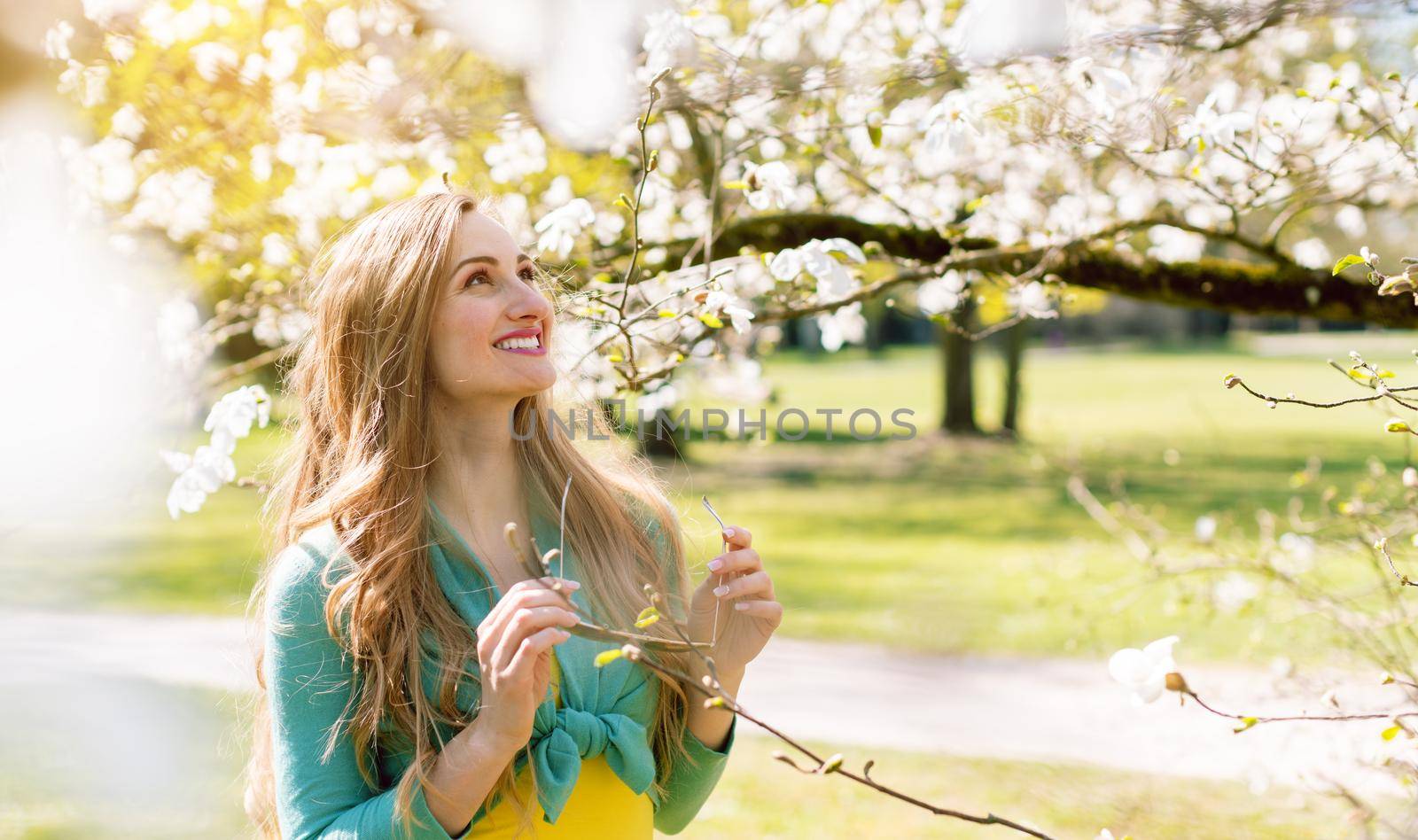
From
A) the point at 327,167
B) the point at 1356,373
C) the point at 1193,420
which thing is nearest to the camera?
the point at 1356,373

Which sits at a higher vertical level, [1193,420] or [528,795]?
[528,795]

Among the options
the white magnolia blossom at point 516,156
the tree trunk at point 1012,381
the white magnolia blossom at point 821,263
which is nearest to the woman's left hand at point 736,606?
the white magnolia blossom at point 821,263

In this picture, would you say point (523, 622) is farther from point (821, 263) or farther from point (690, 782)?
point (821, 263)

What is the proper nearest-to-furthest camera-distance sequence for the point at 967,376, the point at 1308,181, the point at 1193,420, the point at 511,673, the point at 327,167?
the point at 511,673
the point at 1308,181
the point at 327,167
the point at 967,376
the point at 1193,420

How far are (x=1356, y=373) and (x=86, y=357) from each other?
337 centimetres

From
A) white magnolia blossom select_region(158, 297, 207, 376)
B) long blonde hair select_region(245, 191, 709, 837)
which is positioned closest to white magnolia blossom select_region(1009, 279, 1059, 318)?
long blonde hair select_region(245, 191, 709, 837)

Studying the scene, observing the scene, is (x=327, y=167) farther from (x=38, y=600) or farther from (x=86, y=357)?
(x=38, y=600)

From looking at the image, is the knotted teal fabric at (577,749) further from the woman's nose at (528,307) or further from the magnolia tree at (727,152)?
the magnolia tree at (727,152)

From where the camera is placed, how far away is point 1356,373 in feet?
5.11

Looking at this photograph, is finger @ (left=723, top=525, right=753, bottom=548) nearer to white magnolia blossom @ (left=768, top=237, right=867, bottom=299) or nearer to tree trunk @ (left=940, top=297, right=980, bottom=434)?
white magnolia blossom @ (left=768, top=237, right=867, bottom=299)

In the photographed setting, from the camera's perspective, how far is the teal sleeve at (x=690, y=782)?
6.12 ft

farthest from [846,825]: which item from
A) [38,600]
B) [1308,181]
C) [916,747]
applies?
[38,600]

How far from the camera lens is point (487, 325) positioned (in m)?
1.72

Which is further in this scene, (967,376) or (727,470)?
(967,376)
